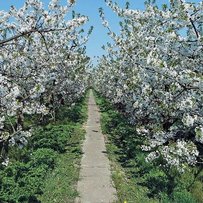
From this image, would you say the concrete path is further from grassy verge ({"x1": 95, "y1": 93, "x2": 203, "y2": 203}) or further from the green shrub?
the green shrub

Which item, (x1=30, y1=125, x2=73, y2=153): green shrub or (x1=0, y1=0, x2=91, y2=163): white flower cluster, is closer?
(x1=0, y1=0, x2=91, y2=163): white flower cluster

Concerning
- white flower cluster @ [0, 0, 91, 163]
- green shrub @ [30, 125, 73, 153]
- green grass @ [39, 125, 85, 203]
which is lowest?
green grass @ [39, 125, 85, 203]

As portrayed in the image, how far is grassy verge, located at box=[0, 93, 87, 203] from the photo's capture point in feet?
32.8

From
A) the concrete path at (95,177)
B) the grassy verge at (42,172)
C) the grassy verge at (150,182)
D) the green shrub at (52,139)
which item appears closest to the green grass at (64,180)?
the grassy verge at (42,172)

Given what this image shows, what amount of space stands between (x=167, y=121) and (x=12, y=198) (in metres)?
5.72

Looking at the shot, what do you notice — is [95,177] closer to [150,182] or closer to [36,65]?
[150,182]

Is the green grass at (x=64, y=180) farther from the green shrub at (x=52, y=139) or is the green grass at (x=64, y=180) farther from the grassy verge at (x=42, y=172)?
the green shrub at (x=52, y=139)

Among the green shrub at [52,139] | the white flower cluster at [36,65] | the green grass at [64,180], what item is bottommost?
the green grass at [64,180]

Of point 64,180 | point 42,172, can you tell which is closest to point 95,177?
point 64,180

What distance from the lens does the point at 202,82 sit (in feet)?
23.1

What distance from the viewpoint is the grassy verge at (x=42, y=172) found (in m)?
10.0

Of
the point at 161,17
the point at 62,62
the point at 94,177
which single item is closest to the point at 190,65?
the point at 161,17

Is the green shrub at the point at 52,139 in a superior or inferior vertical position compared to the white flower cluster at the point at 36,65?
inferior

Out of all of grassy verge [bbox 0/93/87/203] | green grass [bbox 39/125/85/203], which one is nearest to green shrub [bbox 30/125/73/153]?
grassy verge [bbox 0/93/87/203]
